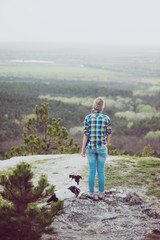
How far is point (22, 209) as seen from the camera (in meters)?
4.22

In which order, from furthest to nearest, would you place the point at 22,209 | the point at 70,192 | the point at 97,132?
the point at 70,192, the point at 97,132, the point at 22,209

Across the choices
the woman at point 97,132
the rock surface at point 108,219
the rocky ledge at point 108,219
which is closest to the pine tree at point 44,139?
the rock surface at point 108,219

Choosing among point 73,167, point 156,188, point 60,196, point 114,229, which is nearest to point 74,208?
point 60,196

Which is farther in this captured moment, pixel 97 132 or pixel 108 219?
pixel 97 132

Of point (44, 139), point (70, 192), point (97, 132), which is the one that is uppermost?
point (97, 132)

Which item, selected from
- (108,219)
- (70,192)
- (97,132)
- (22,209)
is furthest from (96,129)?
(22,209)

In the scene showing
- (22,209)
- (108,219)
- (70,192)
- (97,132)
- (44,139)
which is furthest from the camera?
(44,139)

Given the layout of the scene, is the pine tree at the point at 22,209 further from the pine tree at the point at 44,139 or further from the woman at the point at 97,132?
the pine tree at the point at 44,139

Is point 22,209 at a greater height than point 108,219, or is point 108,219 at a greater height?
point 22,209

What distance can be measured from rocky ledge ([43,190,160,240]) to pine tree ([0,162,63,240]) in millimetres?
744

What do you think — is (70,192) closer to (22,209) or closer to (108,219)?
(108,219)

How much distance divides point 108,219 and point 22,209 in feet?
6.38

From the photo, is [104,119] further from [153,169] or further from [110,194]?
[153,169]

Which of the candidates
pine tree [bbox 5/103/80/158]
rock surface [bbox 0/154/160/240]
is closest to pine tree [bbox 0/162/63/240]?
rock surface [bbox 0/154/160/240]
